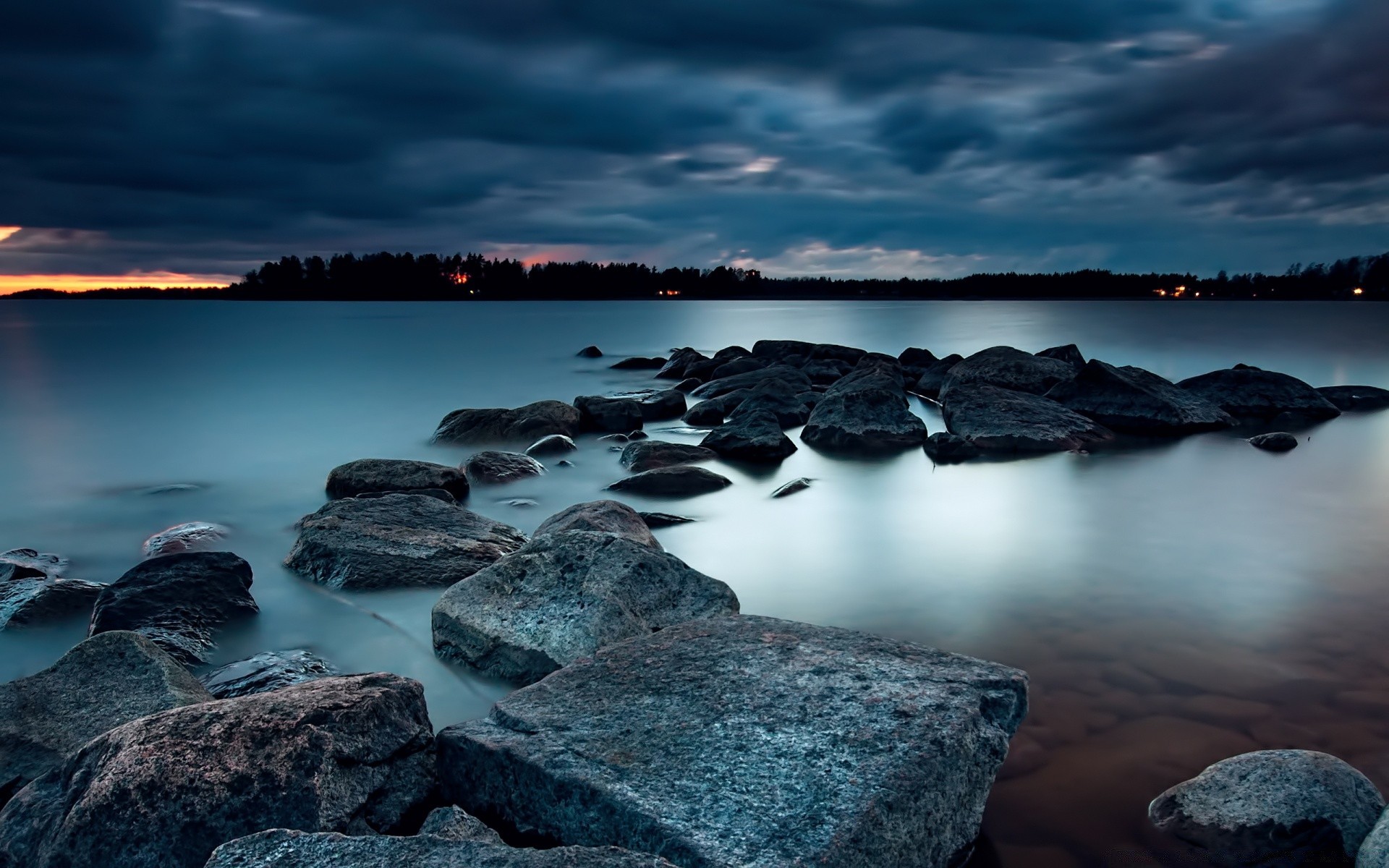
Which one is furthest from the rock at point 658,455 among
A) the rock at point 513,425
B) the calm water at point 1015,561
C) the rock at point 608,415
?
the rock at point 608,415

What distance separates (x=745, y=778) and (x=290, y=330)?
48031mm

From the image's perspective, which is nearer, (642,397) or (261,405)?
(642,397)

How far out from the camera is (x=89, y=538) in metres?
7.04

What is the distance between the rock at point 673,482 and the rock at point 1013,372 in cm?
640

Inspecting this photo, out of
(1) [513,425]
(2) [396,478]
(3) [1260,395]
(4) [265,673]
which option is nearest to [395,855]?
(4) [265,673]

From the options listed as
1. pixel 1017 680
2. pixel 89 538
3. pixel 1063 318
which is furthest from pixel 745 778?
A: pixel 1063 318

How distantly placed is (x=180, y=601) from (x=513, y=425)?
248 inches

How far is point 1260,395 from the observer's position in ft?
40.2

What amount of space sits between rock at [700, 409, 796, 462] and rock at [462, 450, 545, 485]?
203 centimetres

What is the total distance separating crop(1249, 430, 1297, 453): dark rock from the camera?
977 centimetres

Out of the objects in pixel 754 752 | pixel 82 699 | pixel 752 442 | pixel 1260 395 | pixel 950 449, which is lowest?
pixel 950 449

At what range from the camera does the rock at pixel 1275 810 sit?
259 cm

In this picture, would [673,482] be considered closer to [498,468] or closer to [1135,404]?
[498,468]

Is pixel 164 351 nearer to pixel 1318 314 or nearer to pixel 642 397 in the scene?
pixel 642 397
